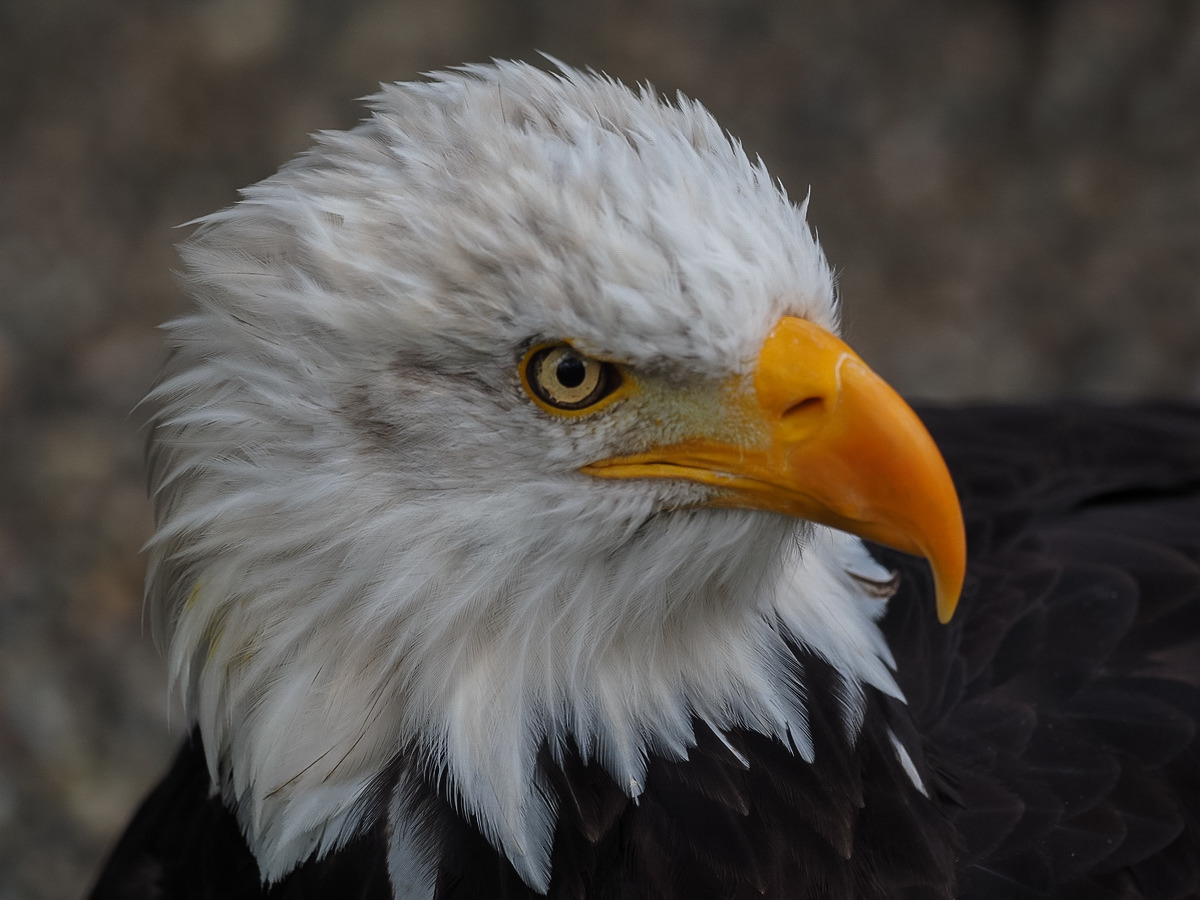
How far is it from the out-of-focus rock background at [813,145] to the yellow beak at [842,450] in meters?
4.63

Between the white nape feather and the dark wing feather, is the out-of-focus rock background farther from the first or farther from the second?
the white nape feather

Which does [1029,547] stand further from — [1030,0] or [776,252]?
[1030,0]

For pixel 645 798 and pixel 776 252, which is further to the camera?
pixel 645 798

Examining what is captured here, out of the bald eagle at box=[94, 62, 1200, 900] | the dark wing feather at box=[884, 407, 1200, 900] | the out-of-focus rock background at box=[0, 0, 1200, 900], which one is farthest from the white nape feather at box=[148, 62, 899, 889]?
the out-of-focus rock background at box=[0, 0, 1200, 900]

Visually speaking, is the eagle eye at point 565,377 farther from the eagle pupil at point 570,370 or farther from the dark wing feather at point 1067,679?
the dark wing feather at point 1067,679

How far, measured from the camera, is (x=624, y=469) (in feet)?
6.41

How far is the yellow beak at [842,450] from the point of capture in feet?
6.01

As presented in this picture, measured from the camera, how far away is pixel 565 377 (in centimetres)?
187

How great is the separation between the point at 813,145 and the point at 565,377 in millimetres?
5713

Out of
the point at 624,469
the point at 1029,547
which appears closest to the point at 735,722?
the point at 624,469

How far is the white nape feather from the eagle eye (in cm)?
3

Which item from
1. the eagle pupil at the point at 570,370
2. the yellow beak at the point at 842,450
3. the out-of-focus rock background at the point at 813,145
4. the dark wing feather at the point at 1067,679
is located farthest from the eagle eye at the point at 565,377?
the out-of-focus rock background at the point at 813,145

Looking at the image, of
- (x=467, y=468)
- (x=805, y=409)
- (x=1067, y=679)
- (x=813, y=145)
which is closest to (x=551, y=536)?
(x=467, y=468)

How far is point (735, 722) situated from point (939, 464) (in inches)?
22.9
